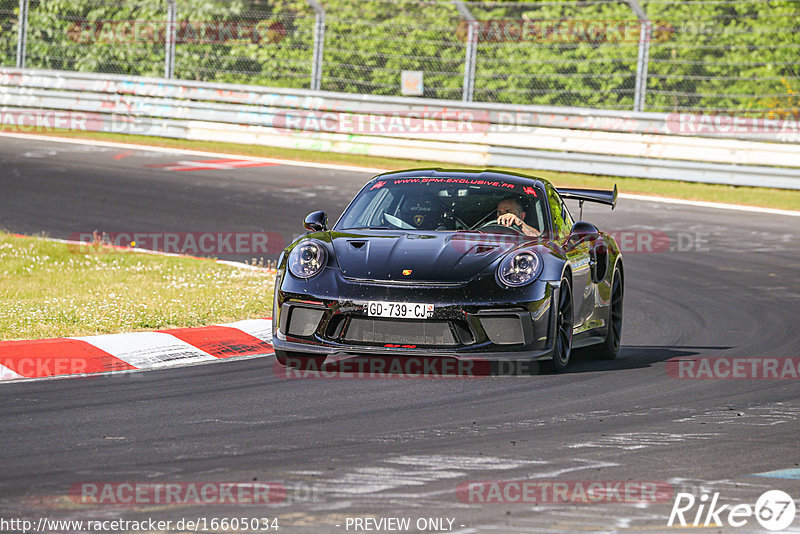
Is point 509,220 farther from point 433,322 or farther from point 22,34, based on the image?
point 22,34

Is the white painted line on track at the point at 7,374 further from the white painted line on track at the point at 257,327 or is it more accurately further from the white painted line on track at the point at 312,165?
the white painted line on track at the point at 312,165

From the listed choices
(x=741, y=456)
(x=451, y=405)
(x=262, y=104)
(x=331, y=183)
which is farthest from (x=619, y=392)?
(x=262, y=104)

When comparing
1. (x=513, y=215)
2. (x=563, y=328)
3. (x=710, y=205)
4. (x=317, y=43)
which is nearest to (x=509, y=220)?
(x=513, y=215)

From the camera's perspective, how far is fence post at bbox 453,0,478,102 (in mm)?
20750

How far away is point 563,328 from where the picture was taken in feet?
26.9

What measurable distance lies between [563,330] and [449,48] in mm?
13203

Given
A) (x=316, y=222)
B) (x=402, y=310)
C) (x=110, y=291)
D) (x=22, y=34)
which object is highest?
(x=22, y=34)

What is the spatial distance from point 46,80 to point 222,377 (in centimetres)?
1696

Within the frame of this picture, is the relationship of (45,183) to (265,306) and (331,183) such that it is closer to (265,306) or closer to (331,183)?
(331,183)

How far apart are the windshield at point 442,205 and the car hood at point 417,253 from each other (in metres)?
0.27

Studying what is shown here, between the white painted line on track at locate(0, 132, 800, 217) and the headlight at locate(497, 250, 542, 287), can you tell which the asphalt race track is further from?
the white painted line on track at locate(0, 132, 800, 217)

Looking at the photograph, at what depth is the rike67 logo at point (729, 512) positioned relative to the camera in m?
4.81

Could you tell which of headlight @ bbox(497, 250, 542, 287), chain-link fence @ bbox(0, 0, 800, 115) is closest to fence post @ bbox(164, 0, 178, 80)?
chain-link fence @ bbox(0, 0, 800, 115)

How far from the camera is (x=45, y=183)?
18.2 m
